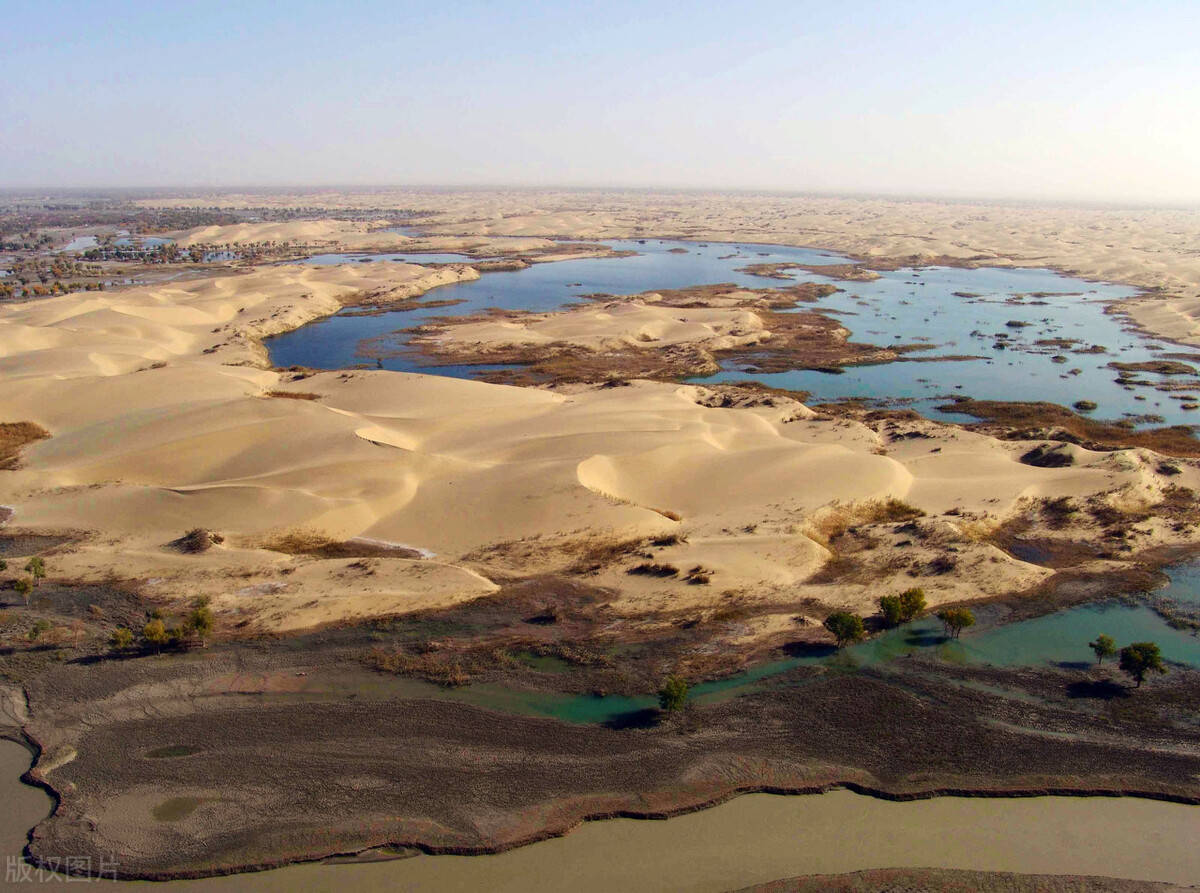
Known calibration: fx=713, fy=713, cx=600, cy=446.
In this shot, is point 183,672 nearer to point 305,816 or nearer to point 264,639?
point 264,639

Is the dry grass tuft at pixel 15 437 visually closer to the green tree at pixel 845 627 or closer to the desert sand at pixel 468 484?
the desert sand at pixel 468 484

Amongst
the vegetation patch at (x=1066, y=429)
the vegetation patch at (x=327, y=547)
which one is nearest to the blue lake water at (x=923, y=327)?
the vegetation patch at (x=1066, y=429)

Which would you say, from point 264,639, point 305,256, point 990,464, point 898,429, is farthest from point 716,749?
point 305,256

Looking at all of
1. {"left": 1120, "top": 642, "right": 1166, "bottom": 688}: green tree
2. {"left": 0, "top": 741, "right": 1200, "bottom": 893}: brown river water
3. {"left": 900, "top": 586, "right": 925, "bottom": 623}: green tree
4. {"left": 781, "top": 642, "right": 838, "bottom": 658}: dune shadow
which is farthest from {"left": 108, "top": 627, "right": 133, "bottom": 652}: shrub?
{"left": 1120, "top": 642, "right": 1166, "bottom": 688}: green tree

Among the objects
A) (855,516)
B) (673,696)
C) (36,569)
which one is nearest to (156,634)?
(36,569)

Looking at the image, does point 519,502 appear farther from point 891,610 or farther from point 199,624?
point 891,610

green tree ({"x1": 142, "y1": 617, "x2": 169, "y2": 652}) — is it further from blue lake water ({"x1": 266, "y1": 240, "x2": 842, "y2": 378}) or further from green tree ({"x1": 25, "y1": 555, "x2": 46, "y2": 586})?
blue lake water ({"x1": 266, "y1": 240, "x2": 842, "y2": 378})
